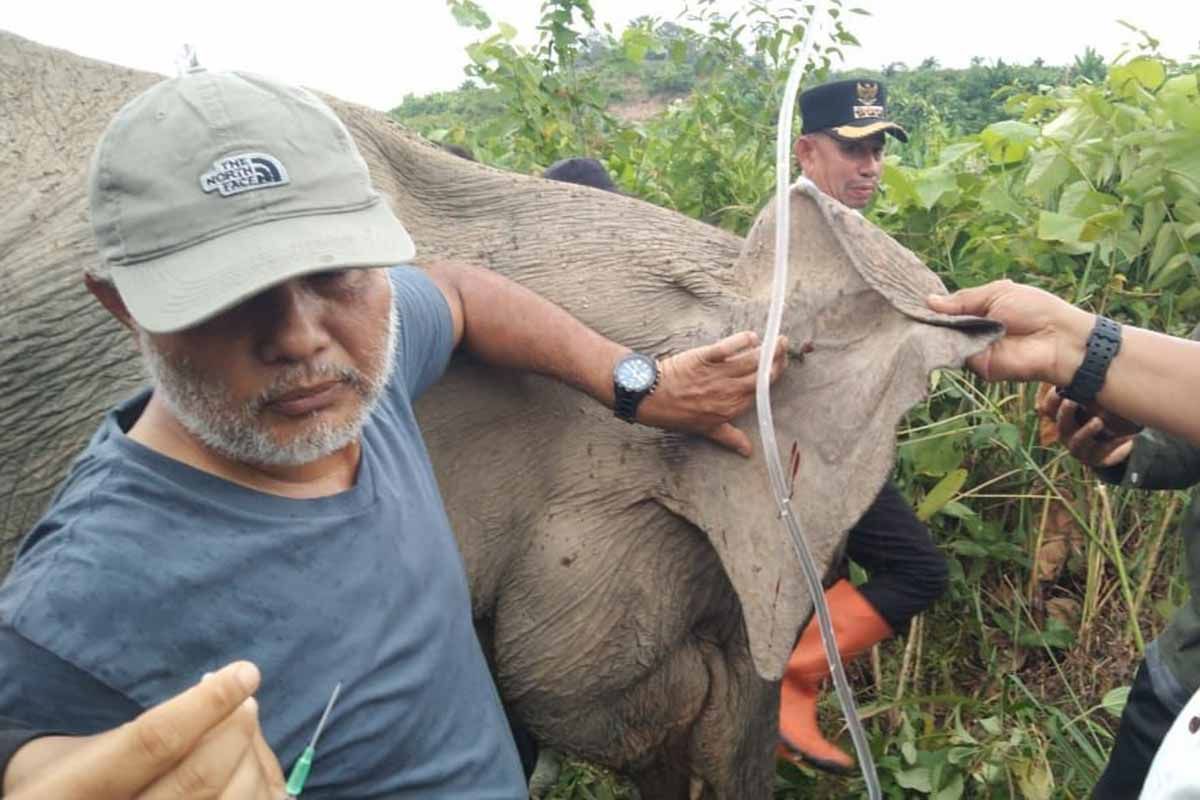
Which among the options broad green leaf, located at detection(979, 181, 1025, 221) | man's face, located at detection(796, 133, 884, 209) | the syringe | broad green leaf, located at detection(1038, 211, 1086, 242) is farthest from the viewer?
man's face, located at detection(796, 133, 884, 209)

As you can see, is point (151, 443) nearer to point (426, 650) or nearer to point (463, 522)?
point (426, 650)

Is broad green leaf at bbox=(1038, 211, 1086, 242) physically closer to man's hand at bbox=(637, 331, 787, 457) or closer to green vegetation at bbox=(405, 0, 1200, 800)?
green vegetation at bbox=(405, 0, 1200, 800)

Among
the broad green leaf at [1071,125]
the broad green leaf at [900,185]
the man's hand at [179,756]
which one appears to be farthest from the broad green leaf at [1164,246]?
the man's hand at [179,756]

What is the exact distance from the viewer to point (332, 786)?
5.16 feet

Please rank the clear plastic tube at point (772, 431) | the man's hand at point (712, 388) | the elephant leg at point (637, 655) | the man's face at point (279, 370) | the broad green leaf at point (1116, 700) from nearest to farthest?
1. the man's face at point (279, 370)
2. the clear plastic tube at point (772, 431)
3. the man's hand at point (712, 388)
4. the elephant leg at point (637, 655)
5. the broad green leaf at point (1116, 700)

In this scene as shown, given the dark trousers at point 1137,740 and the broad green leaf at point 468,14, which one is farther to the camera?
the broad green leaf at point 468,14

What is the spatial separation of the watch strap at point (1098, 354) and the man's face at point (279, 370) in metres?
1.03

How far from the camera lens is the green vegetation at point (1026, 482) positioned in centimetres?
332

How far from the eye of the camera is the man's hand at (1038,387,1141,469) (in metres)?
2.24

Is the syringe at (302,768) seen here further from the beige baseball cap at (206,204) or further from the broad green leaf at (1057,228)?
the broad green leaf at (1057,228)

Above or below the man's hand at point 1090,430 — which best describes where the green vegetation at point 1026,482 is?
below

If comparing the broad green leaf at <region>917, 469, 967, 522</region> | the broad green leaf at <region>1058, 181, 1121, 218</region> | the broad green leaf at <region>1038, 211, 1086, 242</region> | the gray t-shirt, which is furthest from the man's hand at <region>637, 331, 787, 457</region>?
the broad green leaf at <region>1058, 181, 1121, 218</region>

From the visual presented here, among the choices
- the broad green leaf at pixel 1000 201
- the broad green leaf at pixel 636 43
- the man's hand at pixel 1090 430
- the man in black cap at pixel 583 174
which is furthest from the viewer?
the broad green leaf at pixel 636 43

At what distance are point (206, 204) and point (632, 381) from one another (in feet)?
2.53
